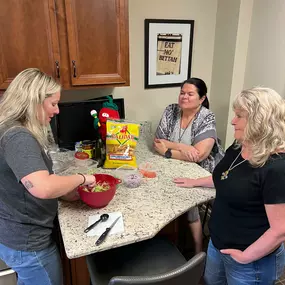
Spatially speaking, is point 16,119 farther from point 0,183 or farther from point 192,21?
point 192,21

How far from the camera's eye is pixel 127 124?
66.3 inches

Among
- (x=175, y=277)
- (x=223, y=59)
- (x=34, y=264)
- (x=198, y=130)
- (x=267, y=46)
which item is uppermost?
(x=267, y=46)

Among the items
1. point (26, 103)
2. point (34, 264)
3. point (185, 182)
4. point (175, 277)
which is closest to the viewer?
point (175, 277)

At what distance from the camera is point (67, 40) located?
1.63 meters

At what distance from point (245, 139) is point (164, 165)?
0.77m

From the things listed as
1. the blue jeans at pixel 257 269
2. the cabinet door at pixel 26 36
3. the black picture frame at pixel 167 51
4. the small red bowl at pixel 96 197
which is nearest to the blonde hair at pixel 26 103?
the small red bowl at pixel 96 197

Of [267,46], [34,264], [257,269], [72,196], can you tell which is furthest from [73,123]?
[267,46]

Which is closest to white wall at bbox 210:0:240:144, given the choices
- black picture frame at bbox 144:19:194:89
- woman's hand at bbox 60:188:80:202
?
black picture frame at bbox 144:19:194:89

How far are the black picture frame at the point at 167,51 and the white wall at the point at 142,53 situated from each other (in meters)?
0.05

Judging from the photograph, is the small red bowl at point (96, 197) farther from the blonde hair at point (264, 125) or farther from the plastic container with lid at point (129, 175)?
the blonde hair at point (264, 125)

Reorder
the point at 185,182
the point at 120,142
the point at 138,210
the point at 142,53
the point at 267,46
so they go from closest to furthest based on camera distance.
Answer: the point at 138,210, the point at 185,182, the point at 120,142, the point at 267,46, the point at 142,53

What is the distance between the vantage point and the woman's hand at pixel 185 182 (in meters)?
1.52

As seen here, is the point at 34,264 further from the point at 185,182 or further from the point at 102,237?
the point at 185,182

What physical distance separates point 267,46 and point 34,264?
2224mm
